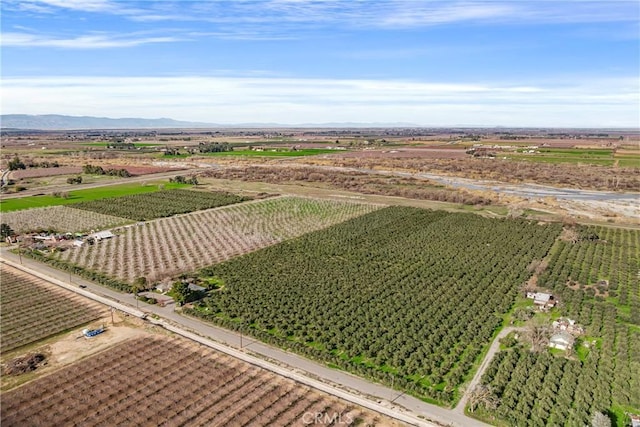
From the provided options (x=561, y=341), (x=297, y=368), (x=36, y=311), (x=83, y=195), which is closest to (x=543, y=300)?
(x=561, y=341)

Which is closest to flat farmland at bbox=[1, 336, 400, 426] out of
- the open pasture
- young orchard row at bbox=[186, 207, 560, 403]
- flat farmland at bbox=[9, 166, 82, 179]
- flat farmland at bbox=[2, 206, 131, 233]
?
young orchard row at bbox=[186, 207, 560, 403]

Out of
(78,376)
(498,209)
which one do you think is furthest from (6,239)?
(498,209)

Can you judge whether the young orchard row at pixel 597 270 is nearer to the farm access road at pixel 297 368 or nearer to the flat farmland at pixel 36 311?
the farm access road at pixel 297 368

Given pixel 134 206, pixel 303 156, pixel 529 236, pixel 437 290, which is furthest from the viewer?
pixel 303 156

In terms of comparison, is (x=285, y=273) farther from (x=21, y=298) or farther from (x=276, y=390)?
(x=21, y=298)

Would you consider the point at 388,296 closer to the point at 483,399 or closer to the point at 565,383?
the point at 483,399

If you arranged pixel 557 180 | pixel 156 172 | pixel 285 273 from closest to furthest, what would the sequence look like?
pixel 285 273 < pixel 557 180 < pixel 156 172

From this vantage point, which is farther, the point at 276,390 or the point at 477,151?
the point at 477,151
